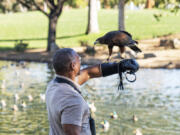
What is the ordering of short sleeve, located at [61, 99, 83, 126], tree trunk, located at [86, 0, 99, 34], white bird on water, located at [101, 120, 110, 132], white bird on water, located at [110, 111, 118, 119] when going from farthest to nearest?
tree trunk, located at [86, 0, 99, 34] → white bird on water, located at [110, 111, 118, 119] → white bird on water, located at [101, 120, 110, 132] → short sleeve, located at [61, 99, 83, 126]

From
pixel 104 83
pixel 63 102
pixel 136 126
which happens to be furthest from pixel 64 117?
pixel 104 83

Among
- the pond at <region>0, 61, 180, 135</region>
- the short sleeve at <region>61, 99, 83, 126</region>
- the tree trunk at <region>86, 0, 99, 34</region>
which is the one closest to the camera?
the short sleeve at <region>61, 99, 83, 126</region>

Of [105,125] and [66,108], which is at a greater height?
[66,108]

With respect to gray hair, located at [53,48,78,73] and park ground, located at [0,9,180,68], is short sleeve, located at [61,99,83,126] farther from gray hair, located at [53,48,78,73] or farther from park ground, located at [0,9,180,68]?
park ground, located at [0,9,180,68]

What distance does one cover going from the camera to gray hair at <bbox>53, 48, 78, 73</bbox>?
3336 mm

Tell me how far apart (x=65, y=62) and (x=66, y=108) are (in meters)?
0.39

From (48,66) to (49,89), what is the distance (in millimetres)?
21069

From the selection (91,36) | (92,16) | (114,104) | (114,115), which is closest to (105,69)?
(114,115)

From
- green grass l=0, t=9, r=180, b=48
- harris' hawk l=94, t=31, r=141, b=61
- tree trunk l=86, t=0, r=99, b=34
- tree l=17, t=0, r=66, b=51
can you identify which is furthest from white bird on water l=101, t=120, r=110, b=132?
tree trunk l=86, t=0, r=99, b=34

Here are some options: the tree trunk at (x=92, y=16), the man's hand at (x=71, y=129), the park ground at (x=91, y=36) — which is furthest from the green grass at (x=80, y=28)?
the man's hand at (x=71, y=129)

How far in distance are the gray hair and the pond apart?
7896 millimetres

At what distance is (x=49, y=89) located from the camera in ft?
11.3

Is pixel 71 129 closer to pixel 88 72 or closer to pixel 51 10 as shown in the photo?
pixel 88 72

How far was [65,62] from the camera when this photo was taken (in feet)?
11.0
